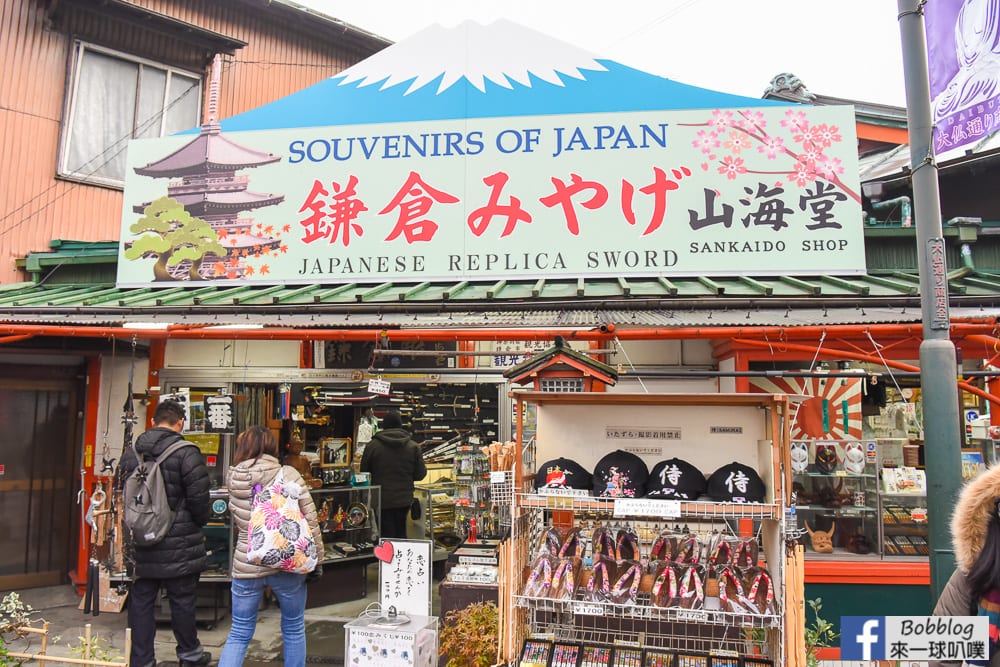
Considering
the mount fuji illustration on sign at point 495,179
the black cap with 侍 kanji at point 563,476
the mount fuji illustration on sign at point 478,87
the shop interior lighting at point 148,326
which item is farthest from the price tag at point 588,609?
the mount fuji illustration on sign at point 478,87

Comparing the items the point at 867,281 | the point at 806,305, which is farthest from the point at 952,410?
the point at 867,281

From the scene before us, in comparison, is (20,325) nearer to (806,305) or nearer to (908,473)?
(806,305)

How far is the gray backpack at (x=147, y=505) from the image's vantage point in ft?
16.8

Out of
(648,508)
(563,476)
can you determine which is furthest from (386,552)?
(648,508)

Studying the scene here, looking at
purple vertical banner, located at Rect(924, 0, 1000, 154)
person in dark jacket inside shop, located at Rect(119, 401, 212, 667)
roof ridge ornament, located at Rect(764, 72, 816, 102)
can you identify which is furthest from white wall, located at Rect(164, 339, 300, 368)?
roof ridge ornament, located at Rect(764, 72, 816, 102)

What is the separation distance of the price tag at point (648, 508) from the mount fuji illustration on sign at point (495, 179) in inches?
134

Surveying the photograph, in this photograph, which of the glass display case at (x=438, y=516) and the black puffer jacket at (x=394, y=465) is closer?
the black puffer jacket at (x=394, y=465)

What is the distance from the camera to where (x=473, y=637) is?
5160 millimetres

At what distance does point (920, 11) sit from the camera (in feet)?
13.3

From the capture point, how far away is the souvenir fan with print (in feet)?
21.6

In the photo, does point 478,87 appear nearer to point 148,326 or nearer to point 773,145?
point 773,145

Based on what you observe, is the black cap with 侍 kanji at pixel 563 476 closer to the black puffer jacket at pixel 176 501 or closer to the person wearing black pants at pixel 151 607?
the black puffer jacket at pixel 176 501

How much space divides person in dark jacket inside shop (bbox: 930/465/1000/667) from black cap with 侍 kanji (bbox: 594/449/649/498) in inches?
66.3

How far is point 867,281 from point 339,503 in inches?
252
